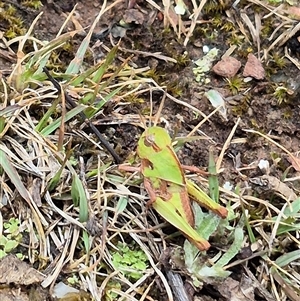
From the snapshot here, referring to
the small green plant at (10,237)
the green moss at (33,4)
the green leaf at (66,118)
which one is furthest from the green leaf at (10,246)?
the green moss at (33,4)

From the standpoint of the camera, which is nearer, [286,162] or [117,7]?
[286,162]

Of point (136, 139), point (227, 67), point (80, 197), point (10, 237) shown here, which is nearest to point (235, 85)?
point (227, 67)

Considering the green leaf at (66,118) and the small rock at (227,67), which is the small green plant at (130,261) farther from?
the small rock at (227,67)

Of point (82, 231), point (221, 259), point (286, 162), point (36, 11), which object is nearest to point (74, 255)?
point (82, 231)

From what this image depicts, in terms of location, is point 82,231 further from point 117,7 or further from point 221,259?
point 117,7

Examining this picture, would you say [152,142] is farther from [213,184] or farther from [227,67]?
[227,67]

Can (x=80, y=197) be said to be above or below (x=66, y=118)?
below

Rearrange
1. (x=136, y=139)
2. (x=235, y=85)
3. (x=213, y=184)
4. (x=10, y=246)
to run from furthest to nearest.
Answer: (x=235, y=85)
(x=136, y=139)
(x=213, y=184)
(x=10, y=246)
